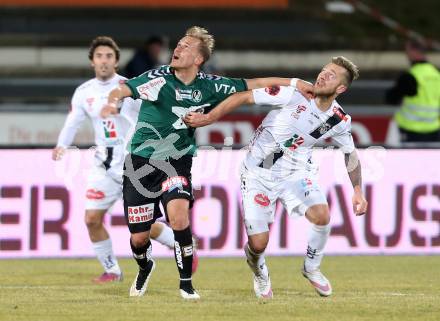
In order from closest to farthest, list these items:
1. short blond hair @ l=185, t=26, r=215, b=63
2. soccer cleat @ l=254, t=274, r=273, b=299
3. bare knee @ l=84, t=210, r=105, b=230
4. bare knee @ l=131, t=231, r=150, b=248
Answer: short blond hair @ l=185, t=26, r=215, b=63 < bare knee @ l=131, t=231, r=150, b=248 < soccer cleat @ l=254, t=274, r=273, b=299 < bare knee @ l=84, t=210, r=105, b=230

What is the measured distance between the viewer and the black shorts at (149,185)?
400 inches

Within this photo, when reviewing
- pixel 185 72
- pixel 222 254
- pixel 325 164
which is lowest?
pixel 222 254

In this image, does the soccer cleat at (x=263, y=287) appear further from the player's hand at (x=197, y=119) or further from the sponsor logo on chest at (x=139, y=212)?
the player's hand at (x=197, y=119)

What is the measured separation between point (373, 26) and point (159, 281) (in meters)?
12.2

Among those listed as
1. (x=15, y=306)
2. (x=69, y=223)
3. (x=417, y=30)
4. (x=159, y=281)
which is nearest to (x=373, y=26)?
(x=417, y=30)

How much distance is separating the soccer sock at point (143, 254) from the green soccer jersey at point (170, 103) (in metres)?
0.73

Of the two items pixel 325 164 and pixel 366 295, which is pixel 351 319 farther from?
pixel 325 164

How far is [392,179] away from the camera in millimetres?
14898

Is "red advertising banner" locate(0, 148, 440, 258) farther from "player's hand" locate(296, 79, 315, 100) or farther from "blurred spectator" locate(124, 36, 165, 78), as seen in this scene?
"blurred spectator" locate(124, 36, 165, 78)

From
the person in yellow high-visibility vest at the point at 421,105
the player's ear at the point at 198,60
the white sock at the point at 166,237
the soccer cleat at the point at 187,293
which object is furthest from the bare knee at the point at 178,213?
the person in yellow high-visibility vest at the point at 421,105

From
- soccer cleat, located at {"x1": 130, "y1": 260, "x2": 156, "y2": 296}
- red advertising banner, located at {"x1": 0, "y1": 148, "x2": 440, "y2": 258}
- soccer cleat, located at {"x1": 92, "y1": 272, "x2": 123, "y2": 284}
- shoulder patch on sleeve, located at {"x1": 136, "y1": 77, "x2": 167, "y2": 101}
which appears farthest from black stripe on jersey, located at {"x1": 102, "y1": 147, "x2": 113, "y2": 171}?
shoulder patch on sleeve, located at {"x1": 136, "y1": 77, "x2": 167, "y2": 101}

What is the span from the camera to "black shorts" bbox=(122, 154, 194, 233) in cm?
1016

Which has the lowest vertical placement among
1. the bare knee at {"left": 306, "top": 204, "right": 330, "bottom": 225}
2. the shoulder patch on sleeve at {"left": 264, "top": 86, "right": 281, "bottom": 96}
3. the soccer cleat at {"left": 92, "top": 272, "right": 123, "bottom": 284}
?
the soccer cleat at {"left": 92, "top": 272, "right": 123, "bottom": 284}

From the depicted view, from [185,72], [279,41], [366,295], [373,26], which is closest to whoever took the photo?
[185,72]
